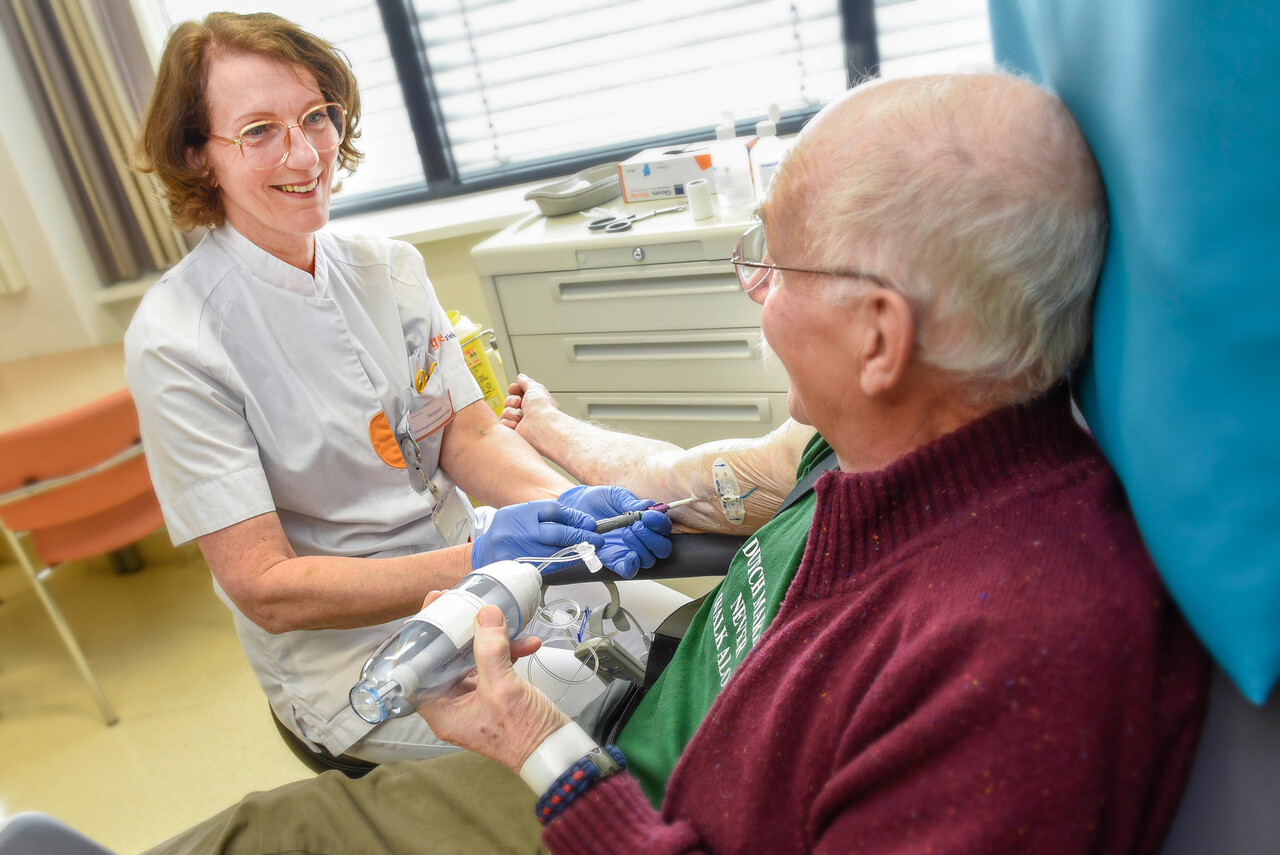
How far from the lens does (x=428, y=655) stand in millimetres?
934

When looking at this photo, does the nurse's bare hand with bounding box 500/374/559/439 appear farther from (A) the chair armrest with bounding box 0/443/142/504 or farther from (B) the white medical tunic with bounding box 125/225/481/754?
(A) the chair armrest with bounding box 0/443/142/504

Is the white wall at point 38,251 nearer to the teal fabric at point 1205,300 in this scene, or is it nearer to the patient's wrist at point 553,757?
the patient's wrist at point 553,757

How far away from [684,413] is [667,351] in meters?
0.17

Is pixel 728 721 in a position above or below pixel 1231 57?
below

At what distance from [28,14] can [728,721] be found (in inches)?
121

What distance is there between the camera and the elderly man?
0.57 metres

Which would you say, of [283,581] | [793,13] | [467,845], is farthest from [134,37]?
[467,845]

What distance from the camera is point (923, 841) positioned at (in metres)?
0.59

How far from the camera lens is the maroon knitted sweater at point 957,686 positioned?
22.3 inches

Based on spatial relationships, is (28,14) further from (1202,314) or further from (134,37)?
(1202,314)

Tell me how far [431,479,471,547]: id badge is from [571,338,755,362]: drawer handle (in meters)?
0.72

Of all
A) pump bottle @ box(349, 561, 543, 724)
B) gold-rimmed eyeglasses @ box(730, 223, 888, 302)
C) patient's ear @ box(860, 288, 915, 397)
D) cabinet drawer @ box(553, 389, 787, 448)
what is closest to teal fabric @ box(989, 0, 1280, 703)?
patient's ear @ box(860, 288, 915, 397)

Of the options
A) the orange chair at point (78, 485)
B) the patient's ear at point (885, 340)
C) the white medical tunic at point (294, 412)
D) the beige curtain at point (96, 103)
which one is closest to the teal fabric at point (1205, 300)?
the patient's ear at point (885, 340)

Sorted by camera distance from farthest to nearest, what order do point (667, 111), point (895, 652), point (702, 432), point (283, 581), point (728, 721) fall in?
1. point (667, 111)
2. point (702, 432)
3. point (283, 581)
4. point (728, 721)
5. point (895, 652)
